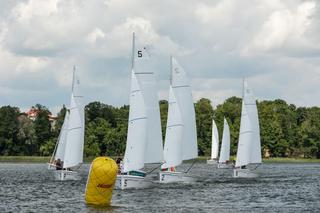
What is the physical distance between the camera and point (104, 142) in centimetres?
16000

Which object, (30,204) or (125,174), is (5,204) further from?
(125,174)

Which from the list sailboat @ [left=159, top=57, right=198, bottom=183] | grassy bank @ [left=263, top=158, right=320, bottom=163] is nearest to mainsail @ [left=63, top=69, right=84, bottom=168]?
sailboat @ [left=159, top=57, right=198, bottom=183]

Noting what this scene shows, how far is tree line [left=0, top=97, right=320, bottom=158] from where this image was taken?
159 metres

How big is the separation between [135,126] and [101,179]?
11.9 meters

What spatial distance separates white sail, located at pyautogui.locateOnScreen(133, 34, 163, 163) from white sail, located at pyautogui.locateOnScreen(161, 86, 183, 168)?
224 inches

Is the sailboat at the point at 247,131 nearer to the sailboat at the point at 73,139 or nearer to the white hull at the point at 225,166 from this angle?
the sailboat at the point at 73,139

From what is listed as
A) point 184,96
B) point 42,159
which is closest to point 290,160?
point 42,159

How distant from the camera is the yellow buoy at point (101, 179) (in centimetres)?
3812

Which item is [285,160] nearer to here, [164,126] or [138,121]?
[164,126]

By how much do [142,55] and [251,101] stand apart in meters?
24.1

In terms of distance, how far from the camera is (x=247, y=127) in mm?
72188

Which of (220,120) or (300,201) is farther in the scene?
(220,120)

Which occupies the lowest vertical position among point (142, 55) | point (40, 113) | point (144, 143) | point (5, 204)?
point (5, 204)

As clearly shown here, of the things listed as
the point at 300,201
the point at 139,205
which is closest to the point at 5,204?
the point at 139,205
